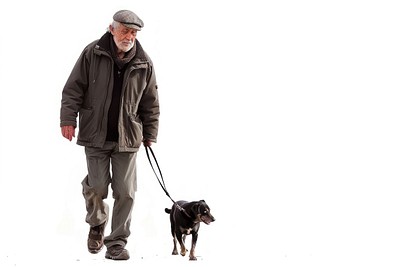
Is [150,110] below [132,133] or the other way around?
the other way around

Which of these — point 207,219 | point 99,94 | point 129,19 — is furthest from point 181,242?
point 129,19

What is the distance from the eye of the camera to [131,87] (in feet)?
40.9

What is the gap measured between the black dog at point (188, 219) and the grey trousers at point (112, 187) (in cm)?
46

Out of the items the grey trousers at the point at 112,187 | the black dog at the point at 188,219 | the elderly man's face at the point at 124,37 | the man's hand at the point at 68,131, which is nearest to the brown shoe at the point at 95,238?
the grey trousers at the point at 112,187

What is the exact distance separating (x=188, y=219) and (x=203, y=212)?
0.69 feet

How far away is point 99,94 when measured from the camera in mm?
12391

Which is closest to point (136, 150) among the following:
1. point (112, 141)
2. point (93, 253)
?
point (112, 141)

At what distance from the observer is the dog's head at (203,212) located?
40.8ft

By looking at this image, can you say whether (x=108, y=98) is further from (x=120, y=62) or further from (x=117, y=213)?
(x=117, y=213)

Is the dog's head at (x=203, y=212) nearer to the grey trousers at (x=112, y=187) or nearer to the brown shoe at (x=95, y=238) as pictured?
the grey trousers at (x=112, y=187)

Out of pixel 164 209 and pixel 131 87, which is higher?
pixel 131 87

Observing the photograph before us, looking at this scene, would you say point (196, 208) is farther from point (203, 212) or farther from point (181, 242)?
point (181, 242)

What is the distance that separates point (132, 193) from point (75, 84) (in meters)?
1.21

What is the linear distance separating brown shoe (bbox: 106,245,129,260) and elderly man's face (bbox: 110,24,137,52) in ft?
6.31
